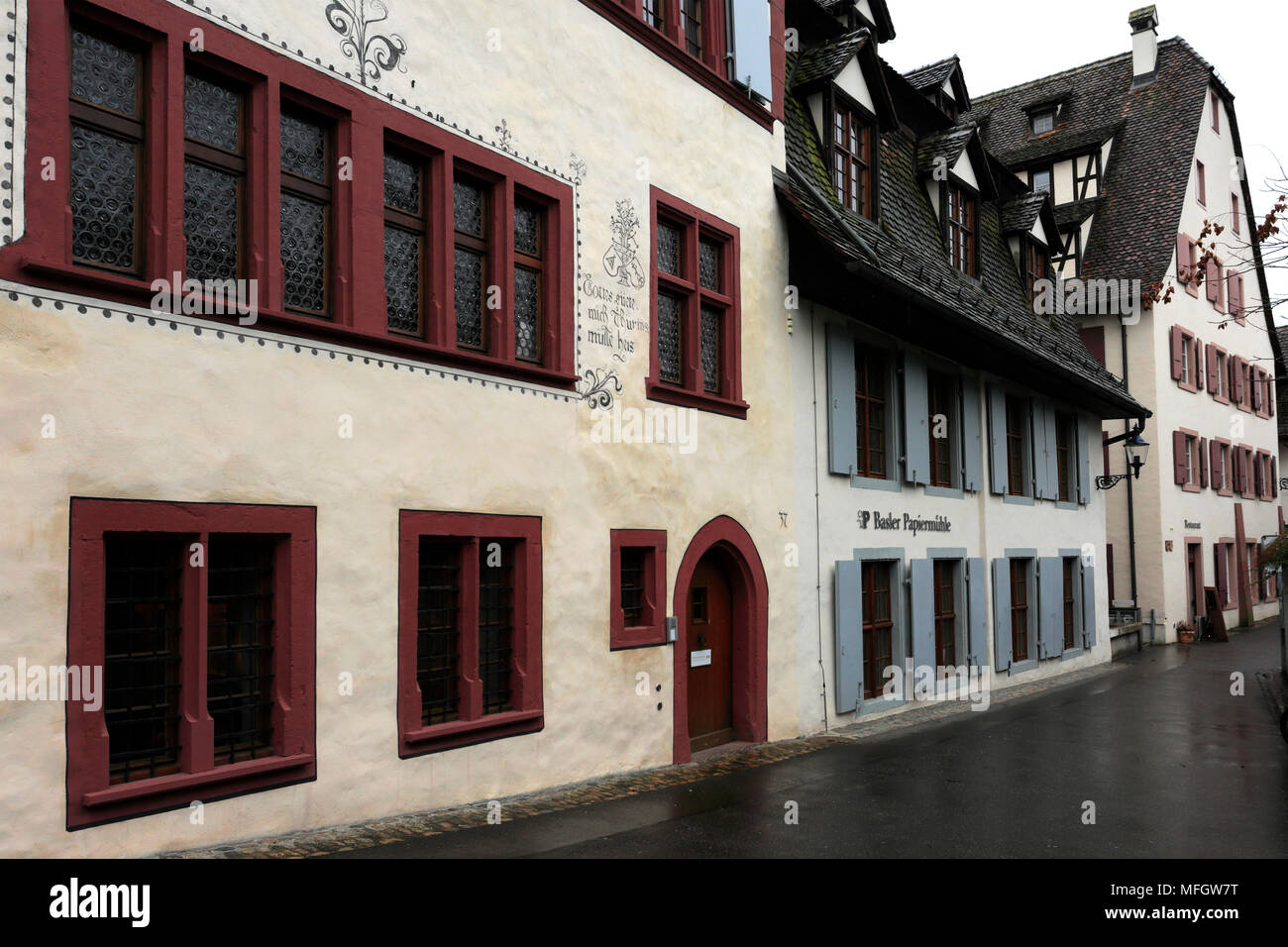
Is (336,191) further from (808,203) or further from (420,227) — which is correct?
(808,203)

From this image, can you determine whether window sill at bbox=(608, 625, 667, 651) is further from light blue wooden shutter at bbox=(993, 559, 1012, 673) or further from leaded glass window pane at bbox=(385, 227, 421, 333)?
light blue wooden shutter at bbox=(993, 559, 1012, 673)

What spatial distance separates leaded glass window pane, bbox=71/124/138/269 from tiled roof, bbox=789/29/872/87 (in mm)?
9869

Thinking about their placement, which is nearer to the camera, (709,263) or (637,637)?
(637,637)

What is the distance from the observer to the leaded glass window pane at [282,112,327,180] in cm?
788

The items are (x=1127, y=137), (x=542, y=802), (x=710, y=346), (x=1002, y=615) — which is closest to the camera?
(x=542, y=802)

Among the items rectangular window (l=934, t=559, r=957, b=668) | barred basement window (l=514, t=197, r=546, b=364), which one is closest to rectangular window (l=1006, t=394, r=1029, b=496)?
rectangular window (l=934, t=559, r=957, b=668)

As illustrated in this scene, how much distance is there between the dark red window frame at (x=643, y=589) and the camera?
34.3 feet

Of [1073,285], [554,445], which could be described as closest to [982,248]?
[1073,285]

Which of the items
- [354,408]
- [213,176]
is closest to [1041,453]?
[354,408]

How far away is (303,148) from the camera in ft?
26.3

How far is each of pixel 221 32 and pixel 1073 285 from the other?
86.0 ft

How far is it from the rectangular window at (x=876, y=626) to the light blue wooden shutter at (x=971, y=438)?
3.07 meters

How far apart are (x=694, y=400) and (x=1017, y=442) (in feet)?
34.6

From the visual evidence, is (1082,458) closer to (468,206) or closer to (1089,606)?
(1089,606)
